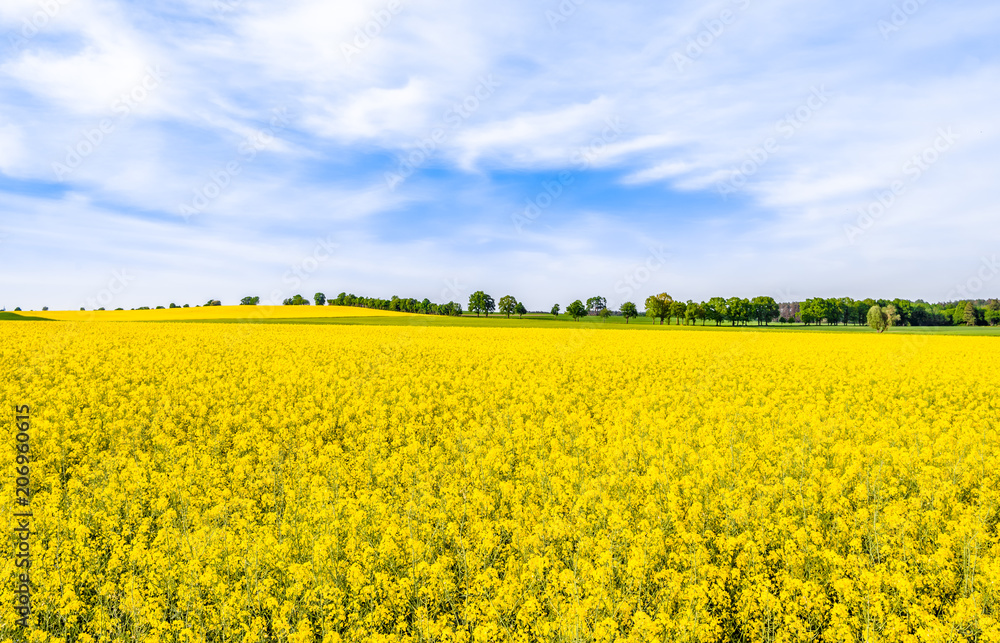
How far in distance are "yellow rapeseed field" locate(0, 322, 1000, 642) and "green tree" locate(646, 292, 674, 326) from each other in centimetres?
10374

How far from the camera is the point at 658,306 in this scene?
11412cm

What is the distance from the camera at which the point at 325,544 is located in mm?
5359

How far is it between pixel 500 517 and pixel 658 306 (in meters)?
114

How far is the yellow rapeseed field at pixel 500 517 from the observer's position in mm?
4598

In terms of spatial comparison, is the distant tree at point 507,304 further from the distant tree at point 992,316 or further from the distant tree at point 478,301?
the distant tree at point 992,316

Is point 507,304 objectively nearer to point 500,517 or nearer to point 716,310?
point 716,310

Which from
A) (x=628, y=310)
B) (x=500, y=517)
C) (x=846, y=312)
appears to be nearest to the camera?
(x=500, y=517)

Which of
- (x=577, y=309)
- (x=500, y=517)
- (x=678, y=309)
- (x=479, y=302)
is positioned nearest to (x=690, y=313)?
(x=678, y=309)

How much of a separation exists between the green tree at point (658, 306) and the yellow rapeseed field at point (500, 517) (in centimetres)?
10374

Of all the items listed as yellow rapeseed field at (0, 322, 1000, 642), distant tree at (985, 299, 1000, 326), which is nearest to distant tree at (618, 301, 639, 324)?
distant tree at (985, 299, 1000, 326)

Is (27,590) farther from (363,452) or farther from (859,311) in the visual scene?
(859,311)

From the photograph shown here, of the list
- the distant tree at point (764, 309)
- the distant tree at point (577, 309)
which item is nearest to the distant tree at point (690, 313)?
the distant tree at point (764, 309)

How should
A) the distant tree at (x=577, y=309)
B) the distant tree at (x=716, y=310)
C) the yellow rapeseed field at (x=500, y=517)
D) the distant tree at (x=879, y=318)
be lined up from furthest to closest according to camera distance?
1. the distant tree at (x=577, y=309)
2. the distant tree at (x=716, y=310)
3. the distant tree at (x=879, y=318)
4. the yellow rapeseed field at (x=500, y=517)

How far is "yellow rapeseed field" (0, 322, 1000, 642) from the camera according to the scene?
460 centimetres
